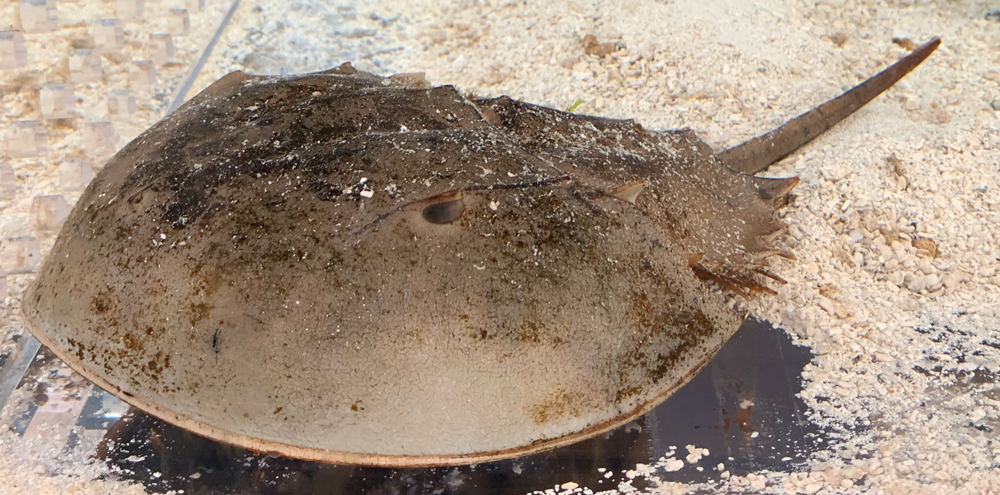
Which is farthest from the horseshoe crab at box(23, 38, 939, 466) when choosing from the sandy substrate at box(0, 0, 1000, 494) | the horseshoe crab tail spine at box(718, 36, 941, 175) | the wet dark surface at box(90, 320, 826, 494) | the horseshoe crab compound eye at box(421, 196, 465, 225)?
the horseshoe crab tail spine at box(718, 36, 941, 175)

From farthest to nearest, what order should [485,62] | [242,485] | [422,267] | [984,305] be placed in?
1. [485,62]
2. [984,305]
3. [242,485]
4. [422,267]

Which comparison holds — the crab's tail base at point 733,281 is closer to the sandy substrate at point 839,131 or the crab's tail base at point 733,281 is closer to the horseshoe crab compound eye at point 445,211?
the sandy substrate at point 839,131

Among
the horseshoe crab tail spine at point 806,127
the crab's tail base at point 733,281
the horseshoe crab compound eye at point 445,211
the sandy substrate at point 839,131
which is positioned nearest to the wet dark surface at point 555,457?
the sandy substrate at point 839,131

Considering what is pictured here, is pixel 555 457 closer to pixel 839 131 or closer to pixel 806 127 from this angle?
pixel 806 127

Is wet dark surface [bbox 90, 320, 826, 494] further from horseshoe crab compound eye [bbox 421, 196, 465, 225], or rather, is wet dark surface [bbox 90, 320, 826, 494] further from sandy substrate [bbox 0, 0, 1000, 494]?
horseshoe crab compound eye [bbox 421, 196, 465, 225]

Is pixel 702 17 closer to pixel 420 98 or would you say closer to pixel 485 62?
Answer: pixel 485 62

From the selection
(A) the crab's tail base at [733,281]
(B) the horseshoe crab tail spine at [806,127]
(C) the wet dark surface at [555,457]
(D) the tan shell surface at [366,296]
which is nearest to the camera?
(D) the tan shell surface at [366,296]

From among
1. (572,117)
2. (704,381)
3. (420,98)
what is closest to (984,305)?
(704,381)
